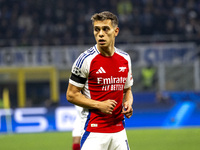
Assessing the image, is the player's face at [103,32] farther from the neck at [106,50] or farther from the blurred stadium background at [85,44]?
the blurred stadium background at [85,44]

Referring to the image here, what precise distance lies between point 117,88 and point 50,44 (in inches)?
661

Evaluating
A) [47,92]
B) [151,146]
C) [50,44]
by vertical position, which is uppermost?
[50,44]

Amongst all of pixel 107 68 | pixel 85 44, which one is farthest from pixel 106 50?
pixel 85 44

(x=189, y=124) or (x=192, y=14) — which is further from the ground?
(x=192, y=14)

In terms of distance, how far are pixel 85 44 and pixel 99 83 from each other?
1644 centimetres

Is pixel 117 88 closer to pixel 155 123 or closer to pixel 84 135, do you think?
pixel 84 135

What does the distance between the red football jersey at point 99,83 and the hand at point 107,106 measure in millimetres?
105

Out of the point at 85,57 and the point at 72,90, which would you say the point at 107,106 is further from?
the point at 85,57

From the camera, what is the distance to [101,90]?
13.3ft

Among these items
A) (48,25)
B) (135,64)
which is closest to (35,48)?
(48,25)

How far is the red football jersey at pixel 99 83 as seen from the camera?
3.97m

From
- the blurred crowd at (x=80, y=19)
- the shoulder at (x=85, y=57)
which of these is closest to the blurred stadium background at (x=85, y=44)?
the blurred crowd at (x=80, y=19)

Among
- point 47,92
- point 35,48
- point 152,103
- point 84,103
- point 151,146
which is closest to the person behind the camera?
point 84,103

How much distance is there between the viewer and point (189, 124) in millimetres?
14766
